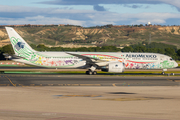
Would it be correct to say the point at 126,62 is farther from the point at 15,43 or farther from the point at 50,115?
the point at 50,115

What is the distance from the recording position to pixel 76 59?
41.7m

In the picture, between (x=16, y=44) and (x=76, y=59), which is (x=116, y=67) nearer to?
(x=76, y=59)

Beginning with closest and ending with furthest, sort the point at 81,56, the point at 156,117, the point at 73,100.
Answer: the point at 156,117 → the point at 73,100 → the point at 81,56

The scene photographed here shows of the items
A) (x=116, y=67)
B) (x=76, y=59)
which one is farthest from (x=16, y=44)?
(x=116, y=67)

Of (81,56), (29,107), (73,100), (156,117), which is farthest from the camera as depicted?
(81,56)

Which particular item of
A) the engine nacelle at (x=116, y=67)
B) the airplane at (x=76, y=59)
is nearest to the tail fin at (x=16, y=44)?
the airplane at (x=76, y=59)

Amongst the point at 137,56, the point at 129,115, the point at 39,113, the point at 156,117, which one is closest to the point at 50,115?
the point at 39,113

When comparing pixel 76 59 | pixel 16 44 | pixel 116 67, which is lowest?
pixel 116 67

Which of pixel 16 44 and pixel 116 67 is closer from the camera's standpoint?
pixel 116 67

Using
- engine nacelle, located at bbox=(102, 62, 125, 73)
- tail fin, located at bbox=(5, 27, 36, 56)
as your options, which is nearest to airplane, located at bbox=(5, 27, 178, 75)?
tail fin, located at bbox=(5, 27, 36, 56)

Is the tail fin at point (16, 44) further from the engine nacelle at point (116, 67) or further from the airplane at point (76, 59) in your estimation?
the engine nacelle at point (116, 67)

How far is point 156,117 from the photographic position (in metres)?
12.6

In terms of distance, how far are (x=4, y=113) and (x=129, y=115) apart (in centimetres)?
677

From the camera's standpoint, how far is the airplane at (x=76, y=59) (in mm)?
41075
